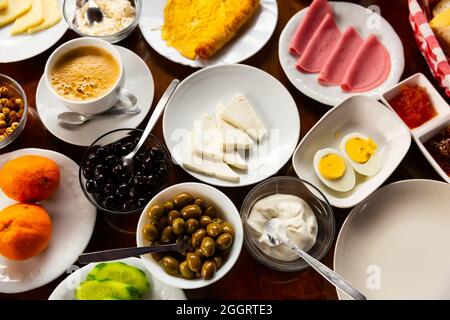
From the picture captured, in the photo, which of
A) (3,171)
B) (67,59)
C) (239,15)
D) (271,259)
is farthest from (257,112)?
(3,171)

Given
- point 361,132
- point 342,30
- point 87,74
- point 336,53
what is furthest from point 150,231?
point 342,30

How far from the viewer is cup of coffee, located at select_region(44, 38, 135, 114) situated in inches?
52.9

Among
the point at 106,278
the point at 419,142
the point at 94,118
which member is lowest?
the point at 106,278

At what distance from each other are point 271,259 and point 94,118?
2.21 feet

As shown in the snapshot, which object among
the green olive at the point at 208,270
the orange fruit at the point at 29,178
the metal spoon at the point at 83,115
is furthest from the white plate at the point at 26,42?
the green olive at the point at 208,270

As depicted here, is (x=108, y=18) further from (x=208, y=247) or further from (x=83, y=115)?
(x=208, y=247)

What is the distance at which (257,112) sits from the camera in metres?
1.47

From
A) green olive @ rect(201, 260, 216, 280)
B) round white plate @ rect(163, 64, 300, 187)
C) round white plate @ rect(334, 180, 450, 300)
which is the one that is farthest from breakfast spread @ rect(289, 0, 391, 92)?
green olive @ rect(201, 260, 216, 280)

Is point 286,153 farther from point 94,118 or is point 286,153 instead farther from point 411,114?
point 94,118

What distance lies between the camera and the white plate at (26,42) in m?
1.48

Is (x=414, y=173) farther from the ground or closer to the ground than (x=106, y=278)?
farther from the ground

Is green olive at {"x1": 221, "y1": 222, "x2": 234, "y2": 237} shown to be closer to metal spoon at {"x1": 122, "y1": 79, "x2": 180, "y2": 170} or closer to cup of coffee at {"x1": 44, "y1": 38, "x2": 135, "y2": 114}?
metal spoon at {"x1": 122, "y1": 79, "x2": 180, "y2": 170}

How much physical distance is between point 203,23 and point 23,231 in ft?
2.89

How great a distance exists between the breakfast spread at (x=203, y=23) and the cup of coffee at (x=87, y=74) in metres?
0.22
